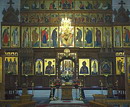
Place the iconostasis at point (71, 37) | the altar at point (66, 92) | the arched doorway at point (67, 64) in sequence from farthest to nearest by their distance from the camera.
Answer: the iconostasis at point (71, 37) → the arched doorway at point (67, 64) → the altar at point (66, 92)

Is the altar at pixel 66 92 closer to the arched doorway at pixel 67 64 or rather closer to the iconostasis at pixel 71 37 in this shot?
the arched doorway at pixel 67 64

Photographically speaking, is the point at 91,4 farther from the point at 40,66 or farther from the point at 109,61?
the point at 40,66

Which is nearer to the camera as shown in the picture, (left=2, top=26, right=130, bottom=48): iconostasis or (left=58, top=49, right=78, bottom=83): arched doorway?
(left=58, top=49, right=78, bottom=83): arched doorway

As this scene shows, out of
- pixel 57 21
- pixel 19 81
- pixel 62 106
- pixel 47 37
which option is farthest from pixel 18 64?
pixel 62 106

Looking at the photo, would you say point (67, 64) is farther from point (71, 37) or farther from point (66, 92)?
point (66, 92)

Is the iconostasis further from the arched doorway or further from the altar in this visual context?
the altar

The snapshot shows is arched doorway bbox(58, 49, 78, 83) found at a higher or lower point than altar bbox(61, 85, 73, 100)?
higher

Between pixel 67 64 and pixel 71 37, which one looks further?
pixel 67 64

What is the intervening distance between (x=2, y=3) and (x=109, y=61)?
35.6 ft

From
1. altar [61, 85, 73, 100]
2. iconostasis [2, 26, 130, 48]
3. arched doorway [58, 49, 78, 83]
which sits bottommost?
altar [61, 85, 73, 100]

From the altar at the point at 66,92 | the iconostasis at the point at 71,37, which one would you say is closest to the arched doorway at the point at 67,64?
the iconostasis at the point at 71,37

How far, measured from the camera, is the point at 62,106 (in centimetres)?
1546

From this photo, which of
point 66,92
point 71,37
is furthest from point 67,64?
point 66,92

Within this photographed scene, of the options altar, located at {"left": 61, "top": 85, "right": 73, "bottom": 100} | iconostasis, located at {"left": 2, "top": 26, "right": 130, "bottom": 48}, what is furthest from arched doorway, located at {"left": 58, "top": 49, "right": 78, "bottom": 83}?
altar, located at {"left": 61, "top": 85, "right": 73, "bottom": 100}
